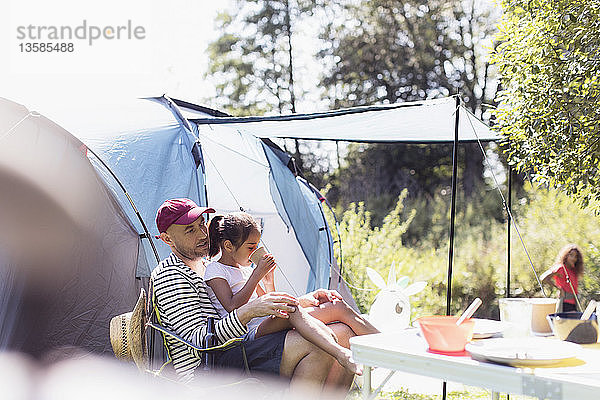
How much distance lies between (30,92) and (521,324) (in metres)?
2.74

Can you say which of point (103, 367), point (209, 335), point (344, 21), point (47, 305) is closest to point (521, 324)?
point (209, 335)

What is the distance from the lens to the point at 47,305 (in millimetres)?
3207

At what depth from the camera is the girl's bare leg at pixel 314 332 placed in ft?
6.77

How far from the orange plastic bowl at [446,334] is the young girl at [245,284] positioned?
65cm

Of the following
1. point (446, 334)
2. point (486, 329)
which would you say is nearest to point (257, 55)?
point (486, 329)

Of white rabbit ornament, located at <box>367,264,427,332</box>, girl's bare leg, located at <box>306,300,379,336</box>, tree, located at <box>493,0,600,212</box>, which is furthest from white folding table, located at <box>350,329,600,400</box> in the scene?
white rabbit ornament, located at <box>367,264,427,332</box>

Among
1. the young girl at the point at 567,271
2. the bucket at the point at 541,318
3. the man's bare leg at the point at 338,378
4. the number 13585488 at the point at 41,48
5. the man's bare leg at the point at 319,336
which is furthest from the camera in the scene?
the number 13585488 at the point at 41,48

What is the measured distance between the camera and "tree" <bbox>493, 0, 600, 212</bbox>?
2.91 metres

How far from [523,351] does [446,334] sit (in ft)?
0.56

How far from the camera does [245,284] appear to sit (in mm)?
2258

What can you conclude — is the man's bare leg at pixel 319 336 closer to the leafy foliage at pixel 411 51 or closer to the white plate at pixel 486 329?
the white plate at pixel 486 329

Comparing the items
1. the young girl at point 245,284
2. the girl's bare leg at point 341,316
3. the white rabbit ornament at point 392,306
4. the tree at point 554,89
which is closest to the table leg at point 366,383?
the young girl at point 245,284

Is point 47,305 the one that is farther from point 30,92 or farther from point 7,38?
point 7,38

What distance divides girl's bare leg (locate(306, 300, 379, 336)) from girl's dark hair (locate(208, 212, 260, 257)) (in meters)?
0.36
